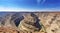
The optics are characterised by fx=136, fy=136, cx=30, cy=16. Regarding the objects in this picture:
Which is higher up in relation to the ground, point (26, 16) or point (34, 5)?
point (34, 5)

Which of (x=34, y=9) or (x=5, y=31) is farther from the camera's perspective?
(x=34, y=9)

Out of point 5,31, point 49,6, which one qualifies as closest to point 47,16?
point 49,6

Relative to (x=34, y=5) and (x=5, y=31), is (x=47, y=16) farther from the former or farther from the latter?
(x=5, y=31)

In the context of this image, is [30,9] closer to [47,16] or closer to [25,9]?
[25,9]

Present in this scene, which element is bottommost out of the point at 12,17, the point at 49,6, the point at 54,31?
the point at 54,31

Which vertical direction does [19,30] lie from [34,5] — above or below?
below

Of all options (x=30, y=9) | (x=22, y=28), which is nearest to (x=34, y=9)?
(x=30, y=9)

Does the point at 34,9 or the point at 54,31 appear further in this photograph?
the point at 34,9
